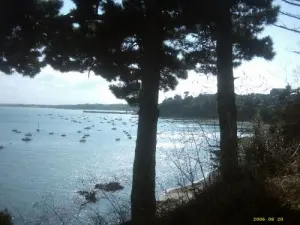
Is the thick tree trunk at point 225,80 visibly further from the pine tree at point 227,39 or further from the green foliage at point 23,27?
the green foliage at point 23,27

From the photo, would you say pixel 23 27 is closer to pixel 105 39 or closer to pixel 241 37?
pixel 105 39

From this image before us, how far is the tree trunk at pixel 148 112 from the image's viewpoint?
324 inches

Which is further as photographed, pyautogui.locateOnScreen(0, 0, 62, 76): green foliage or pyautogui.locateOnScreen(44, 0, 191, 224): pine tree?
pyautogui.locateOnScreen(44, 0, 191, 224): pine tree

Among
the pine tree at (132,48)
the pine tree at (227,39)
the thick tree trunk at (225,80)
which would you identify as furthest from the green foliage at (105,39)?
the thick tree trunk at (225,80)

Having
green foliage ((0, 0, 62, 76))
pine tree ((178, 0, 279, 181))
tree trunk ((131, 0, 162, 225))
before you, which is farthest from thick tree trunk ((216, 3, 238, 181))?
green foliage ((0, 0, 62, 76))

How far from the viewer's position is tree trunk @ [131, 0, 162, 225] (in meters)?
8.24

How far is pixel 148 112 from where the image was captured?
8594 mm

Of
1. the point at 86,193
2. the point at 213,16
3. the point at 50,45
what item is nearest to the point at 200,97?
the point at 213,16
